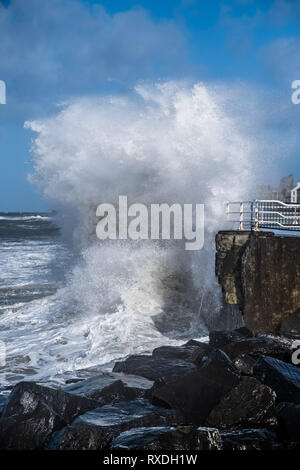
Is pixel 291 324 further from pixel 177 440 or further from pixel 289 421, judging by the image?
pixel 177 440

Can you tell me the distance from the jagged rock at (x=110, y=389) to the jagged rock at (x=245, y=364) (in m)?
1.24

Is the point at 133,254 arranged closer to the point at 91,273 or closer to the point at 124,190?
the point at 91,273

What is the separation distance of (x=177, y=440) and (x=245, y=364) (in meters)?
2.19

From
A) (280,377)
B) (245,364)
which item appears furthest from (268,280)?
(280,377)

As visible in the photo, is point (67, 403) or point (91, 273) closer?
point (67, 403)

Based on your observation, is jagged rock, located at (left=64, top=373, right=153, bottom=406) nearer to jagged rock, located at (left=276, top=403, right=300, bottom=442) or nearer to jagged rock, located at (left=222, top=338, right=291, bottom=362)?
jagged rock, located at (left=222, top=338, right=291, bottom=362)

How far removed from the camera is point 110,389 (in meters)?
5.17

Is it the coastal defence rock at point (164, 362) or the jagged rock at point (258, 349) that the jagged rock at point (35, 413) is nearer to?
the coastal defence rock at point (164, 362)

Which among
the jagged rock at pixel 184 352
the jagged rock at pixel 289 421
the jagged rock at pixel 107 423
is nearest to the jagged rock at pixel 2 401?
the jagged rock at pixel 107 423

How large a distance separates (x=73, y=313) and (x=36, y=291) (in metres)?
3.48

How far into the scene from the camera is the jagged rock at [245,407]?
13.5ft

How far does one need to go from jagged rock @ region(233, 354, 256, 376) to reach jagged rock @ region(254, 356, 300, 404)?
0.26ft

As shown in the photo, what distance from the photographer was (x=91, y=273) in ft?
43.2

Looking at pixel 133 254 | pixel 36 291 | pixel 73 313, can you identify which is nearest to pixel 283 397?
pixel 73 313
